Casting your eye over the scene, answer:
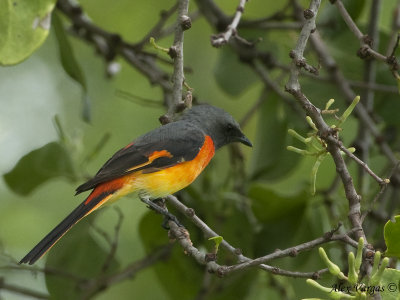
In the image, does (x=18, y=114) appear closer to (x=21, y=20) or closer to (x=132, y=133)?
(x=132, y=133)

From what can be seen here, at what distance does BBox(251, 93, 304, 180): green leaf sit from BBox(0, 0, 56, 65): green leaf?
197cm

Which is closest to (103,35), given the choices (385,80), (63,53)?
(63,53)

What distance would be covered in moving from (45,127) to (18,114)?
1.23ft

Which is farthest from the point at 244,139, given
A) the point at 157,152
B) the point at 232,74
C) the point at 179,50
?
the point at 179,50

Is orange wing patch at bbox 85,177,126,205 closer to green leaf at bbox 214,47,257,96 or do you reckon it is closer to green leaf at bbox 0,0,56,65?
green leaf at bbox 0,0,56,65

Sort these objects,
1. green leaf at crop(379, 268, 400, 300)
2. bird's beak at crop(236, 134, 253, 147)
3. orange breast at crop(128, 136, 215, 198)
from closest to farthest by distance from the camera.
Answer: green leaf at crop(379, 268, 400, 300) < orange breast at crop(128, 136, 215, 198) < bird's beak at crop(236, 134, 253, 147)

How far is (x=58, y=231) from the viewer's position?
3707mm

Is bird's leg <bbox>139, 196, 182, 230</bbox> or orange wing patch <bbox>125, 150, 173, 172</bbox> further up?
orange wing patch <bbox>125, 150, 173, 172</bbox>

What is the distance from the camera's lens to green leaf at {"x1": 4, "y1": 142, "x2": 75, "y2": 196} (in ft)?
15.0

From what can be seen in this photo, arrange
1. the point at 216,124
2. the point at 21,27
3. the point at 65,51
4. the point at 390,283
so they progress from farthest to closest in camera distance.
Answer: the point at 216,124
the point at 65,51
the point at 21,27
the point at 390,283

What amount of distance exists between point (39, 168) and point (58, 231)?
1.00 m

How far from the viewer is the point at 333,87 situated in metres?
5.20

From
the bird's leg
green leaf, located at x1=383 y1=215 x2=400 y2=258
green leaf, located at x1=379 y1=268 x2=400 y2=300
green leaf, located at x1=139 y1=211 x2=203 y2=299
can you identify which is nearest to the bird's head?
the bird's leg

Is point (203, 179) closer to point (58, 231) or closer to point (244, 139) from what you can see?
point (244, 139)
